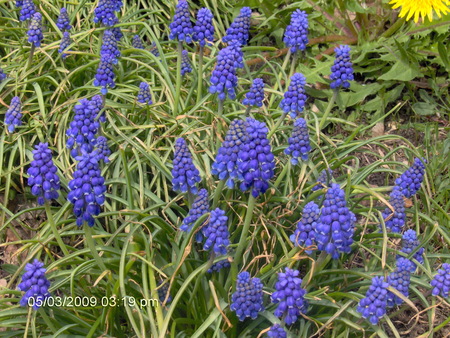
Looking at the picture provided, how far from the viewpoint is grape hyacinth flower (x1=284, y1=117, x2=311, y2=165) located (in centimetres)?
405

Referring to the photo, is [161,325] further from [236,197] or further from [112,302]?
[236,197]

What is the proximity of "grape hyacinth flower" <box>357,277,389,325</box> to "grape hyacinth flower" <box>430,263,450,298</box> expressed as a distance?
358mm

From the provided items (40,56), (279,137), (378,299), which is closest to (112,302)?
(378,299)

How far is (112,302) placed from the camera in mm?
3676

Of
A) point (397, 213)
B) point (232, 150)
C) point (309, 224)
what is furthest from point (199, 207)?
point (397, 213)

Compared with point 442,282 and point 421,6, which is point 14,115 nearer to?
point 442,282

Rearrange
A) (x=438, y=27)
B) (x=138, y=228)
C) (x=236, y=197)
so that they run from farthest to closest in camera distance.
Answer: (x=438, y=27), (x=236, y=197), (x=138, y=228)

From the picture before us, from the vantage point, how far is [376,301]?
10.7 feet

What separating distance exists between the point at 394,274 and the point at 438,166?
2.64m


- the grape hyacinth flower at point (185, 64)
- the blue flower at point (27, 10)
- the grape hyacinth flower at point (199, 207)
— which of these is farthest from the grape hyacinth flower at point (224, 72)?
the blue flower at point (27, 10)

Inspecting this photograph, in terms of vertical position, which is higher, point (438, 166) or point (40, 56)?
point (40, 56)

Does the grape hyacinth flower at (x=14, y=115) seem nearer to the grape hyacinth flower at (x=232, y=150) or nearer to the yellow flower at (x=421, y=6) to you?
the grape hyacinth flower at (x=232, y=150)

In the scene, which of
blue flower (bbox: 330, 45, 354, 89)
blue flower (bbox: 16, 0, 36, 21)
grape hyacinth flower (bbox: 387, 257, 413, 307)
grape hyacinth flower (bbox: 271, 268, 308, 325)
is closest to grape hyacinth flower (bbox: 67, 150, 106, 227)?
grape hyacinth flower (bbox: 271, 268, 308, 325)

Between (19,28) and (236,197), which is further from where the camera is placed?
(19,28)
